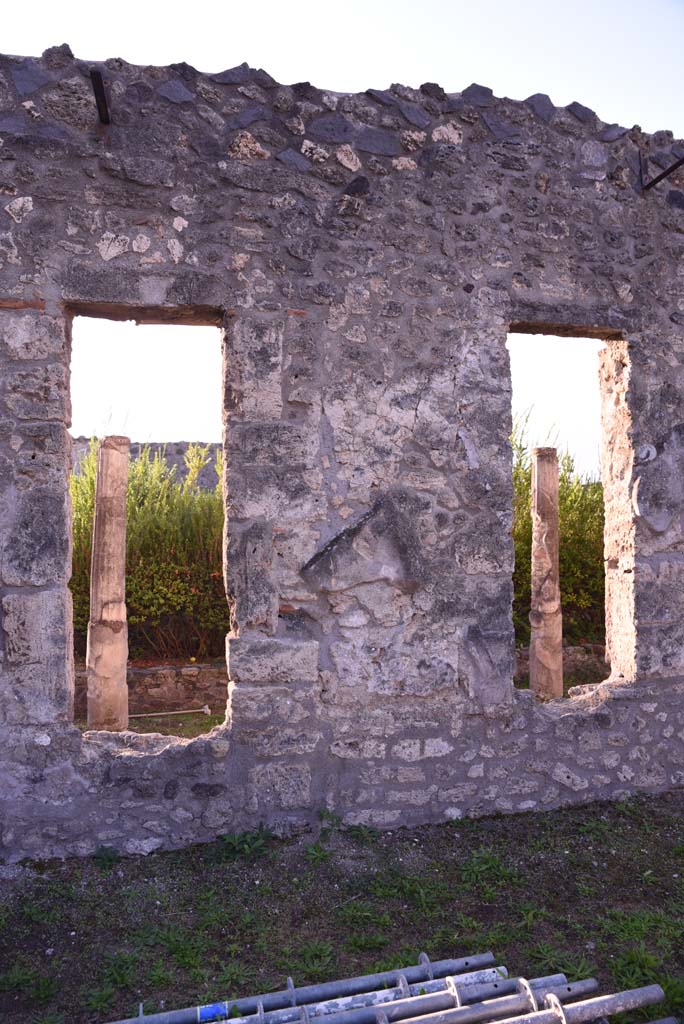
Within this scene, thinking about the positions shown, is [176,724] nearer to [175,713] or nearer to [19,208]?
[175,713]

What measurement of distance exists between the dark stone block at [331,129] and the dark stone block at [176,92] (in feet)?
2.05

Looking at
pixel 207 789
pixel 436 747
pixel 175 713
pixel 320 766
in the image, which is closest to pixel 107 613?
pixel 175 713

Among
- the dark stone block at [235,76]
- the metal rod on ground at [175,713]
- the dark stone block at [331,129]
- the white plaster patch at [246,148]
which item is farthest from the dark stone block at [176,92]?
the metal rod on ground at [175,713]

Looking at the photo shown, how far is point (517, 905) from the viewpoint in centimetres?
350

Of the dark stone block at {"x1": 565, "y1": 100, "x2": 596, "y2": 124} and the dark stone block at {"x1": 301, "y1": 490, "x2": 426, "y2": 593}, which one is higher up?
the dark stone block at {"x1": 565, "y1": 100, "x2": 596, "y2": 124}

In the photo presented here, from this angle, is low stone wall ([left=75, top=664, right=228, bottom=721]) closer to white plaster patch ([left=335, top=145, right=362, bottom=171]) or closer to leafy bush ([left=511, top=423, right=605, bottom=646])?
leafy bush ([left=511, top=423, right=605, bottom=646])

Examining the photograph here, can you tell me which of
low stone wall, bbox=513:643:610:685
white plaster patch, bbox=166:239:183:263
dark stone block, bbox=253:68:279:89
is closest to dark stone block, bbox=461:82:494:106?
dark stone block, bbox=253:68:279:89

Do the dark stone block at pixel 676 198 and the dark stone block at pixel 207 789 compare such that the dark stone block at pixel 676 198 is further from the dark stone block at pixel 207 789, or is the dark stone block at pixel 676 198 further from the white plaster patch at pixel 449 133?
the dark stone block at pixel 207 789

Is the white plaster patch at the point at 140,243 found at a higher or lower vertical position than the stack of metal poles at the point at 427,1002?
higher

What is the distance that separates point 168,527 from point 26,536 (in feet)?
18.3

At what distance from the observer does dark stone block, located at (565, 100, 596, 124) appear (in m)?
4.68

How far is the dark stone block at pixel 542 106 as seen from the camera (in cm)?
460

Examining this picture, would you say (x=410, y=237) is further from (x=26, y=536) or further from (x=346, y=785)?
(x=346, y=785)

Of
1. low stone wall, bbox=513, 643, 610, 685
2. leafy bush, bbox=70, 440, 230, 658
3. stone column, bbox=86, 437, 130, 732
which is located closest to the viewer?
stone column, bbox=86, 437, 130, 732
